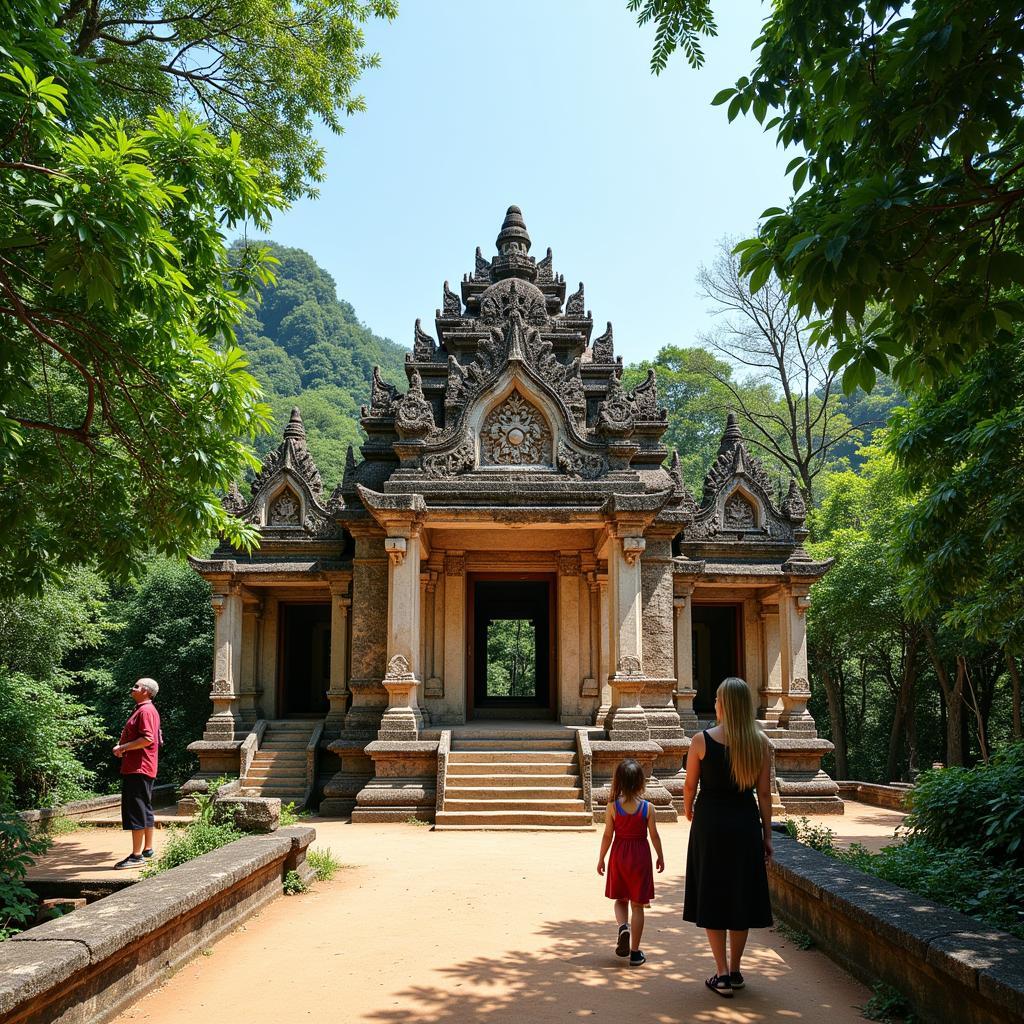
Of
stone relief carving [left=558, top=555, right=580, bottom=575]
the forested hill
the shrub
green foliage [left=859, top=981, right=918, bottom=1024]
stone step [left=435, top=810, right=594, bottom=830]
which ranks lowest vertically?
stone step [left=435, top=810, right=594, bottom=830]

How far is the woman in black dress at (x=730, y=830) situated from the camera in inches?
170

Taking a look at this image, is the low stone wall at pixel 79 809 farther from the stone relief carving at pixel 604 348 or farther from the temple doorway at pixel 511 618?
the stone relief carving at pixel 604 348

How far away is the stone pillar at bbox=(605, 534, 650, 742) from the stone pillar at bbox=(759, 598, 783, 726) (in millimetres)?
5090

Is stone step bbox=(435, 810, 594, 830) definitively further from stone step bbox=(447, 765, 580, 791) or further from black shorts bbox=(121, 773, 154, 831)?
black shorts bbox=(121, 773, 154, 831)

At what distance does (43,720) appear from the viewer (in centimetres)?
1199

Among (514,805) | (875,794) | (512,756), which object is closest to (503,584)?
(512,756)

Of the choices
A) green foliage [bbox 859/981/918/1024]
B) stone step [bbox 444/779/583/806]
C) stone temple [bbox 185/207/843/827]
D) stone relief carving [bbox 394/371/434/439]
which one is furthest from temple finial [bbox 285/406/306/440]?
green foliage [bbox 859/981/918/1024]

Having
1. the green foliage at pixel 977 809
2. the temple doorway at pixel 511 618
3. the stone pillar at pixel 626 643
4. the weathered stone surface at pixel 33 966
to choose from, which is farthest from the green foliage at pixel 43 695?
the green foliage at pixel 977 809

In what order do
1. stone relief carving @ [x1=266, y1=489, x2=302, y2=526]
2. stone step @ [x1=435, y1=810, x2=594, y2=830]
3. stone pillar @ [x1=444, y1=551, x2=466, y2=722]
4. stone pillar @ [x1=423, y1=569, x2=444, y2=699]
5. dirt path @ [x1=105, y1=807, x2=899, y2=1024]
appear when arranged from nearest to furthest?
1. dirt path @ [x1=105, y1=807, x2=899, y2=1024]
2. stone step @ [x1=435, y1=810, x2=594, y2=830]
3. stone pillar @ [x1=423, y1=569, x2=444, y2=699]
4. stone pillar @ [x1=444, y1=551, x2=466, y2=722]
5. stone relief carving @ [x1=266, y1=489, x2=302, y2=526]

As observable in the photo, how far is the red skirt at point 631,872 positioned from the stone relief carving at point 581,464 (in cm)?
792

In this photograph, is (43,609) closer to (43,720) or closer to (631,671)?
(43,720)

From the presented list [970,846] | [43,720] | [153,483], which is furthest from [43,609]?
[970,846]

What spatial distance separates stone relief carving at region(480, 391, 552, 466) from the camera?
42.1 feet

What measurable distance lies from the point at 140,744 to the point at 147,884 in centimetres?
294
